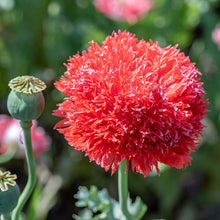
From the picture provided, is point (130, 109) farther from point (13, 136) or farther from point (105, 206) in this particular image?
point (13, 136)

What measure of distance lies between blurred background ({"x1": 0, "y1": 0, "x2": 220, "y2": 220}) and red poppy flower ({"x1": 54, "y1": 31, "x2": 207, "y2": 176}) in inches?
43.9

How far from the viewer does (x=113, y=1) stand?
217 centimetres

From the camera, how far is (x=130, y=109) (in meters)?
0.71

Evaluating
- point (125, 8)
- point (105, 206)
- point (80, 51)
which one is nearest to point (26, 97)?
point (105, 206)

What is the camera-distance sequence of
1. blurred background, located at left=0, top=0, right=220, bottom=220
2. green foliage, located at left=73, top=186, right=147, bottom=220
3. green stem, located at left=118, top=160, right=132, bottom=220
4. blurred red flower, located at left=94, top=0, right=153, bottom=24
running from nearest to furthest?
1. green stem, located at left=118, top=160, right=132, bottom=220
2. green foliage, located at left=73, top=186, right=147, bottom=220
3. blurred background, located at left=0, top=0, right=220, bottom=220
4. blurred red flower, located at left=94, top=0, right=153, bottom=24

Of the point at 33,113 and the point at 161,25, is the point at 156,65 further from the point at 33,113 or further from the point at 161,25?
the point at 161,25

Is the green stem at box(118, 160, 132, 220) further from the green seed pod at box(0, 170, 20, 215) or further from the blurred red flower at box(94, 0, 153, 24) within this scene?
the blurred red flower at box(94, 0, 153, 24)

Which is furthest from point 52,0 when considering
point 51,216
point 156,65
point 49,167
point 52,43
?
point 156,65

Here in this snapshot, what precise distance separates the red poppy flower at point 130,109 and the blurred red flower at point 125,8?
1.42m

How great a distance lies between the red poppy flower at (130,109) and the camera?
2.32 feet

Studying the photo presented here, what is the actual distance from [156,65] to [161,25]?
152 centimetres

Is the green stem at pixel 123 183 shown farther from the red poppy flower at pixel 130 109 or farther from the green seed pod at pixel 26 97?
the green seed pod at pixel 26 97

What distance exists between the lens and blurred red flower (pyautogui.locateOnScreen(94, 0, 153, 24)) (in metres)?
2.11

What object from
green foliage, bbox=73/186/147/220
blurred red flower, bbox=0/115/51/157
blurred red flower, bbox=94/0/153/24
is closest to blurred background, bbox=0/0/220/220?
blurred red flower, bbox=94/0/153/24
